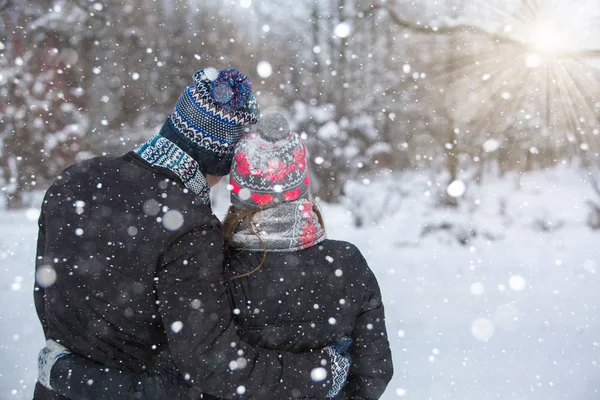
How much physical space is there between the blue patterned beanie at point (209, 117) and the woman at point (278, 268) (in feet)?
0.33

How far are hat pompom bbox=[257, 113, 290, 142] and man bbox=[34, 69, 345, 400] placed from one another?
158mm

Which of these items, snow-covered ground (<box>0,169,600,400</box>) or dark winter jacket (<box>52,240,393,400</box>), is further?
snow-covered ground (<box>0,169,600,400</box>)

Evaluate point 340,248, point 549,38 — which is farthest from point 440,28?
point 340,248

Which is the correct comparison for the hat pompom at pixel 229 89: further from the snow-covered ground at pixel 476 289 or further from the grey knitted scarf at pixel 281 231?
the snow-covered ground at pixel 476 289

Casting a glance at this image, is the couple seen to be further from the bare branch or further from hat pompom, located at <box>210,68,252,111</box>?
the bare branch

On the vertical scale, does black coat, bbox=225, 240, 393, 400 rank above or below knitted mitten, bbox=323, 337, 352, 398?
above

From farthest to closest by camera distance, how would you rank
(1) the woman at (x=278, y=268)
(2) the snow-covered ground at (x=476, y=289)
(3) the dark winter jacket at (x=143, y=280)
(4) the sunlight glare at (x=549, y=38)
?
(4) the sunlight glare at (x=549, y=38) < (2) the snow-covered ground at (x=476, y=289) < (1) the woman at (x=278, y=268) < (3) the dark winter jacket at (x=143, y=280)

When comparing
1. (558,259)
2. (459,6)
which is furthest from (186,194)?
(459,6)

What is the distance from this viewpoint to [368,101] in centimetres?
795

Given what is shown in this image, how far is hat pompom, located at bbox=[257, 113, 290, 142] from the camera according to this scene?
4.74 ft

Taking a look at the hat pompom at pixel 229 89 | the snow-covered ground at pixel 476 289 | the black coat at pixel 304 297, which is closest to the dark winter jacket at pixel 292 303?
the black coat at pixel 304 297

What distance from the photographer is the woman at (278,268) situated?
1.40 meters

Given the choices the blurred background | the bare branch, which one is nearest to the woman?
the blurred background

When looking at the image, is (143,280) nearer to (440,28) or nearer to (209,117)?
(209,117)
